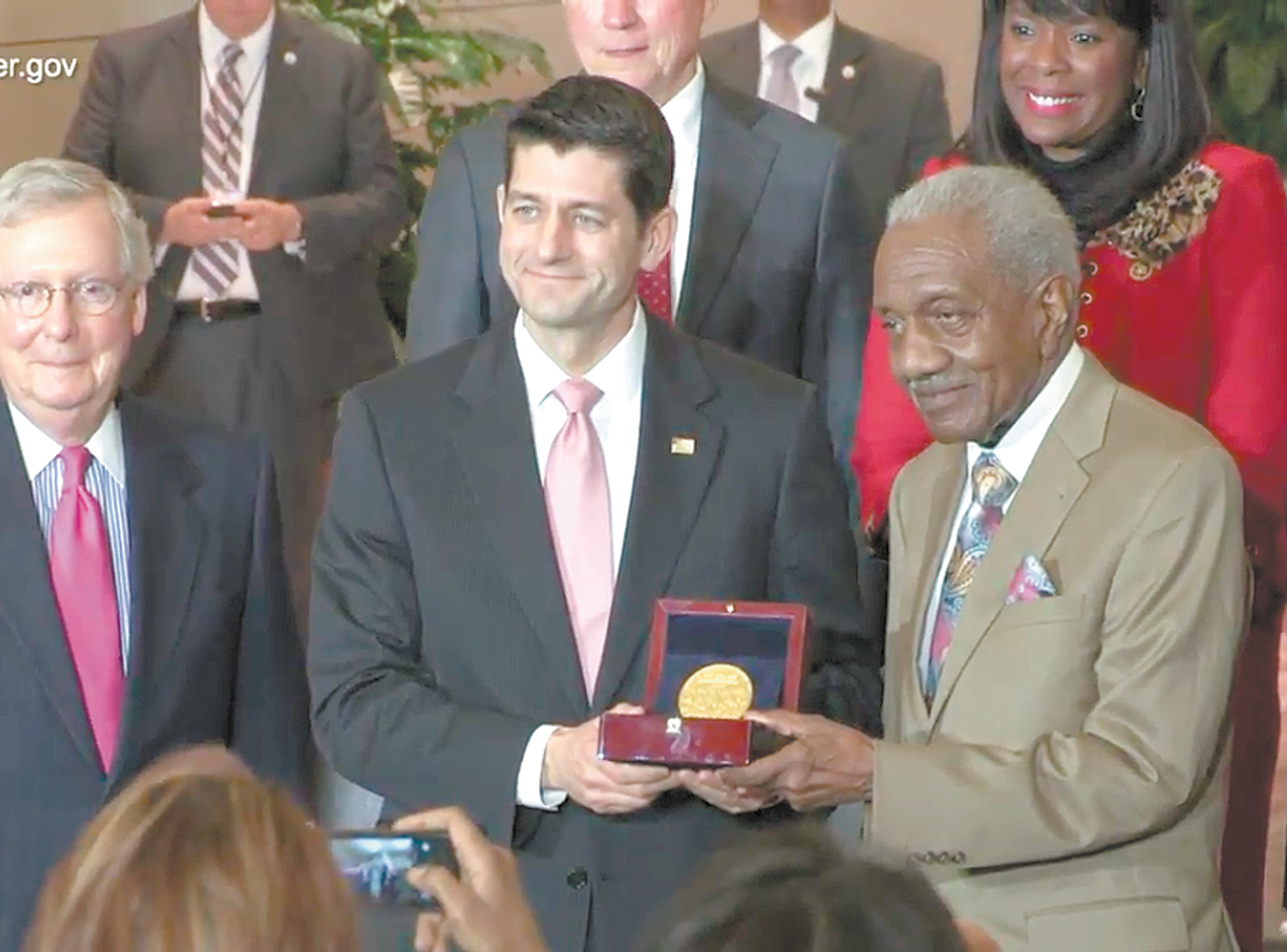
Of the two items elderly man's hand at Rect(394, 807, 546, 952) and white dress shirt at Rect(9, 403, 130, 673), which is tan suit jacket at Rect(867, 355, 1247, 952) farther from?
white dress shirt at Rect(9, 403, 130, 673)

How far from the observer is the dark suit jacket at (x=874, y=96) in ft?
18.0

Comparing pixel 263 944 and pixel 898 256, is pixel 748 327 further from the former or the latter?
pixel 263 944

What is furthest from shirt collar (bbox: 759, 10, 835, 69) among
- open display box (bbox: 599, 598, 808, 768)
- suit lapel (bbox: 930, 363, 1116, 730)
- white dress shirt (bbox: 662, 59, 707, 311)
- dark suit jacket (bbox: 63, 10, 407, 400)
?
open display box (bbox: 599, 598, 808, 768)

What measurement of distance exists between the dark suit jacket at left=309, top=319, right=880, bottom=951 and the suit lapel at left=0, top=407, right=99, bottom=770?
329mm

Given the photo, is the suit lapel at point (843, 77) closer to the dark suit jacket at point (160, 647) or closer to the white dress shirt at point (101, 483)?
the dark suit jacket at point (160, 647)

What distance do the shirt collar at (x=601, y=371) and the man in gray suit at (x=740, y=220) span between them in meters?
0.77

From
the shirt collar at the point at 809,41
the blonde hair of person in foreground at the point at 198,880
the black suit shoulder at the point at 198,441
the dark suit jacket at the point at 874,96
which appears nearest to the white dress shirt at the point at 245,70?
the dark suit jacket at the point at 874,96

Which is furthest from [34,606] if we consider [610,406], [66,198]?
[610,406]

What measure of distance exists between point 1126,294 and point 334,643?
4.51 ft

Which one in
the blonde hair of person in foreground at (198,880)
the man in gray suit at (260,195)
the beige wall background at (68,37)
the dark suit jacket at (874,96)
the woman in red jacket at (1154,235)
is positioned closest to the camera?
the blonde hair of person in foreground at (198,880)

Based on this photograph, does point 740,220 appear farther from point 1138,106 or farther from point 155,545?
point 155,545

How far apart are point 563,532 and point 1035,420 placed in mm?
647

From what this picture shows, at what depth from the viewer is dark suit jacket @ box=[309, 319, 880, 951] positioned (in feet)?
11.6

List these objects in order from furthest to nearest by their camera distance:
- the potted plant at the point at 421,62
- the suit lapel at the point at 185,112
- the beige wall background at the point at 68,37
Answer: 1. the beige wall background at the point at 68,37
2. the potted plant at the point at 421,62
3. the suit lapel at the point at 185,112
